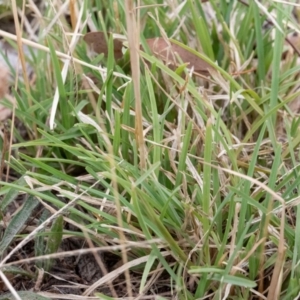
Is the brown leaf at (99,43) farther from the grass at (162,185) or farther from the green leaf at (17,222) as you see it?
the green leaf at (17,222)

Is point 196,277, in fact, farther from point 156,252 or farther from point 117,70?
point 117,70

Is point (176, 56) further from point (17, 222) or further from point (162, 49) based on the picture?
point (17, 222)

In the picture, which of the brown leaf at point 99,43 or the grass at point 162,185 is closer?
the grass at point 162,185

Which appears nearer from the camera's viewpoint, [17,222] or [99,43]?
[17,222]

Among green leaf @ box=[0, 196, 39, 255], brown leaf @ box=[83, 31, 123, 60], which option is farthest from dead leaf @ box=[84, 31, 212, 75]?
green leaf @ box=[0, 196, 39, 255]

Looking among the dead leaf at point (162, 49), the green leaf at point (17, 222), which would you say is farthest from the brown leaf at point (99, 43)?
the green leaf at point (17, 222)

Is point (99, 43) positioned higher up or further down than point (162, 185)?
higher up

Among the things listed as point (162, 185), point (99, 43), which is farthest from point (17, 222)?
point (99, 43)
